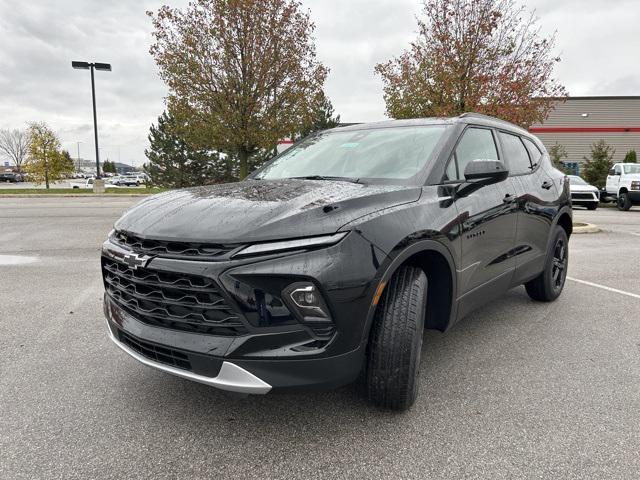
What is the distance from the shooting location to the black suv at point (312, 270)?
206cm

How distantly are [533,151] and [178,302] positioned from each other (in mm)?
3738

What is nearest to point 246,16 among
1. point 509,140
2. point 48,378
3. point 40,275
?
point 40,275

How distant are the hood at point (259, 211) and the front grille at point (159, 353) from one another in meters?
0.54

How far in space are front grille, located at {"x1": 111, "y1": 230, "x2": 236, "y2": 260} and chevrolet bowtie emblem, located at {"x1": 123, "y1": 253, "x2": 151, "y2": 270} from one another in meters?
0.03

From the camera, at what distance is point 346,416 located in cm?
257

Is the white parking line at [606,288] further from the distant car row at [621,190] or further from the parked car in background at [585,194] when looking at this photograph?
the parked car in background at [585,194]

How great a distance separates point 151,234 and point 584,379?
2823 mm

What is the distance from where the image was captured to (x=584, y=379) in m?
3.03

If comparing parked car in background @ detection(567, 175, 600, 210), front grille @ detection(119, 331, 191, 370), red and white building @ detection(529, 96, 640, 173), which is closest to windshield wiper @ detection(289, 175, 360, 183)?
front grille @ detection(119, 331, 191, 370)

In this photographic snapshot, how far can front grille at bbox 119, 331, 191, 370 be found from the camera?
2.18 metres

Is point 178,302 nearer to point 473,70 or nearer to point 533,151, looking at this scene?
point 533,151

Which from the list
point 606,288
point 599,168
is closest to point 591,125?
point 599,168

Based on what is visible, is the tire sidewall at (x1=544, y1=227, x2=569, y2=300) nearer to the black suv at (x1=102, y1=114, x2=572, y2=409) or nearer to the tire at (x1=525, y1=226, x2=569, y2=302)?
the tire at (x1=525, y1=226, x2=569, y2=302)

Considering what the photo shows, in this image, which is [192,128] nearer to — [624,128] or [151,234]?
[151,234]
